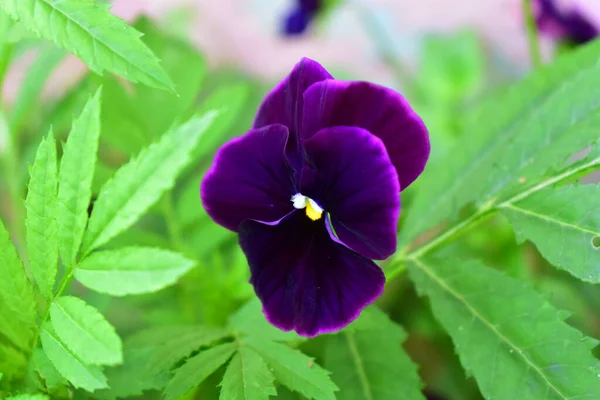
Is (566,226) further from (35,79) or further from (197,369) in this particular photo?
(35,79)

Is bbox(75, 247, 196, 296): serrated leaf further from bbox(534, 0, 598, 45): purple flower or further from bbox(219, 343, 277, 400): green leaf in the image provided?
bbox(534, 0, 598, 45): purple flower

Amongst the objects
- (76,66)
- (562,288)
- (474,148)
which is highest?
(474,148)

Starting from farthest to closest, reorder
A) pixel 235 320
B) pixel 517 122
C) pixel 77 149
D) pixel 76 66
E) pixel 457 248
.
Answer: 1. pixel 76 66
2. pixel 457 248
3. pixel 517 122
4. pixel 235 320
5. pixel 77 149

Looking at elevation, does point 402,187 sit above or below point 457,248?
above

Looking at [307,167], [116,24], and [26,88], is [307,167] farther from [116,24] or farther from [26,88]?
[26,88]

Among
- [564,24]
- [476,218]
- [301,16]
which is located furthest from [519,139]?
[301,16]

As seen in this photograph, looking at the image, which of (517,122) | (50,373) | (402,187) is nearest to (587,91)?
(517,122)
